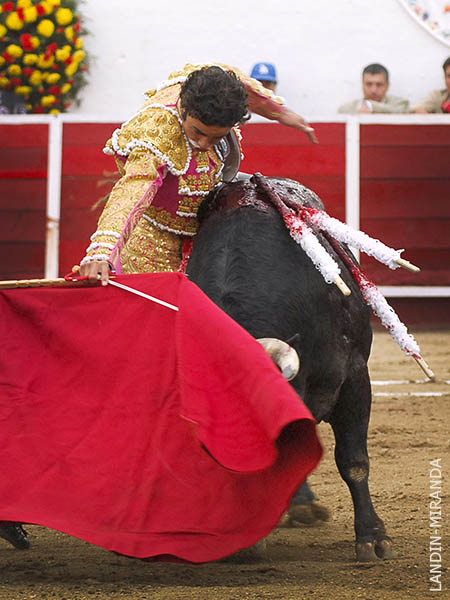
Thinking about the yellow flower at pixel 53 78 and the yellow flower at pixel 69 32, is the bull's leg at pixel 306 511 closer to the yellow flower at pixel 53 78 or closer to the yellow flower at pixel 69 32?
the yellow flower at pixel 53 78

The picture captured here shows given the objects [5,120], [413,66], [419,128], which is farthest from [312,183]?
[5,120]

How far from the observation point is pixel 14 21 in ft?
22.6

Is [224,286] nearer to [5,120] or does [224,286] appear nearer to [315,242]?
[315,242]

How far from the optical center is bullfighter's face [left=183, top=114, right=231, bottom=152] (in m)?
2.30

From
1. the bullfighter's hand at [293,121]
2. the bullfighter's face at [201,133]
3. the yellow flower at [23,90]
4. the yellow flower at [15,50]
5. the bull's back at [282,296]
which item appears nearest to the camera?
the bull's back at [282,296]

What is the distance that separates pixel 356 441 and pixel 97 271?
0.73m

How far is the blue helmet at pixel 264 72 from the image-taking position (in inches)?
256

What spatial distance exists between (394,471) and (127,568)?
1.17 metres

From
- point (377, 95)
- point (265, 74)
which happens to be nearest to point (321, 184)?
point (377, 95)

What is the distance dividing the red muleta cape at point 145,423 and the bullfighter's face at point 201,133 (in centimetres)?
38

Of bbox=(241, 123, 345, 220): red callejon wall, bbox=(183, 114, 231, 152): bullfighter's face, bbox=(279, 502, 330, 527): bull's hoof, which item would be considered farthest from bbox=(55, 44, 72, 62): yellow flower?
bbox=(279, 502, 330, 527): bull's hoof

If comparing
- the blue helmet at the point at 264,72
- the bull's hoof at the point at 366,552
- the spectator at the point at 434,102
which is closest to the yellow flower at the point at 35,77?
the blue helmet at the point at 264,72

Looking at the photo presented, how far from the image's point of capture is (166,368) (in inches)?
83.4

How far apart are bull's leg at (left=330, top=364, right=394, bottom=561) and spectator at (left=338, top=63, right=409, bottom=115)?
14.0ft
